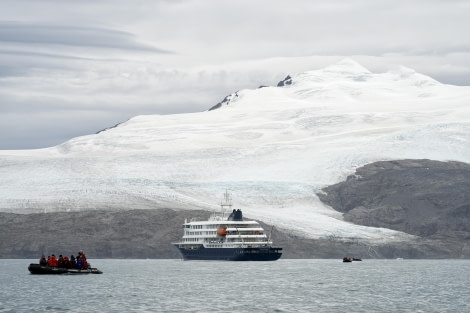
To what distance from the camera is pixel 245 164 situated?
168m

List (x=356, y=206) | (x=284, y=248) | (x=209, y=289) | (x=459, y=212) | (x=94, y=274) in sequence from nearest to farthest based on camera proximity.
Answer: (x=209, y=289) → (x=94, y=274) → (x=284, y=248) → (x=459, y=212) → (x=356, y=206)

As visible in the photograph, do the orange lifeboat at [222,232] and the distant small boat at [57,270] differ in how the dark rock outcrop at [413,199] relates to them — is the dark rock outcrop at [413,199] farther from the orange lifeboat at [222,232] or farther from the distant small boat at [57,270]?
the distant small boat at [57,270]

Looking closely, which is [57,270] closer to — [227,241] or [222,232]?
[222,232]

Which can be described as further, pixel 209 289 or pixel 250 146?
pixel 250 146

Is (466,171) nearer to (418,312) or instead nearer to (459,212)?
(459,212)

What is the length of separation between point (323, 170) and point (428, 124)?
24197 millimetres

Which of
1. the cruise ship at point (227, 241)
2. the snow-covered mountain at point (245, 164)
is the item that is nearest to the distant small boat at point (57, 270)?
the cruise ship at point (227, 241)

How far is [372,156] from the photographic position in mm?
164625

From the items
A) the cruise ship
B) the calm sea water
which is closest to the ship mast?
the cruise ship

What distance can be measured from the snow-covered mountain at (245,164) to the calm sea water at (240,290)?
38.5 meters

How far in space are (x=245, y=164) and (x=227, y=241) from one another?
4198cm

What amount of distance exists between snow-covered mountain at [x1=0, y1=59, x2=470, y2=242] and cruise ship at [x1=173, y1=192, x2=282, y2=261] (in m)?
9.73

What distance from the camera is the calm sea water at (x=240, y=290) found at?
6303 centimetres

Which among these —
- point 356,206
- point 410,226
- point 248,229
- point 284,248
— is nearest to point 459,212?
point 410,226
